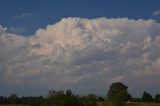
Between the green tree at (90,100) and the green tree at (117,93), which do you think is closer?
the green tree at (90,100)

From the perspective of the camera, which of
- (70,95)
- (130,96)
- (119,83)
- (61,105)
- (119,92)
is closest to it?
(61,105)

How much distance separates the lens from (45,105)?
388 feet

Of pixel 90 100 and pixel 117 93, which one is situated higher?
pixel 117 93

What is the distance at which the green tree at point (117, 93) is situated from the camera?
155m

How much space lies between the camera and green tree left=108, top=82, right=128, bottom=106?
155 metres

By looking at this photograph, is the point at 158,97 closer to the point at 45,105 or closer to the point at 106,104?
the point at 106,104

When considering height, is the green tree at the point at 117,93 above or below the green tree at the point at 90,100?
above

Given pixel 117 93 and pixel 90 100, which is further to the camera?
pixel 117 93

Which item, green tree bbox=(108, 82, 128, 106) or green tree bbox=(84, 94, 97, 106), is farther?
green tree bbox=(108, 82, 128, 106)

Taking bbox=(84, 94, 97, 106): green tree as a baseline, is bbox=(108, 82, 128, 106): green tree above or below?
above

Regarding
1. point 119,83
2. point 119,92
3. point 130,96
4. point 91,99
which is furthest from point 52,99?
point 130,96

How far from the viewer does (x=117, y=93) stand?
6447 inches

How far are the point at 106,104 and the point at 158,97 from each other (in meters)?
56.1

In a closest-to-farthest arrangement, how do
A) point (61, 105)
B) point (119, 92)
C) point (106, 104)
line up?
point (61, 105) → point (106, 104) → point (119, 92)
